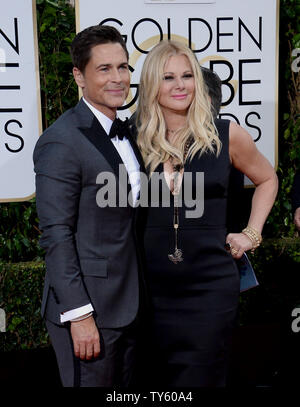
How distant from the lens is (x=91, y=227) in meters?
1.97

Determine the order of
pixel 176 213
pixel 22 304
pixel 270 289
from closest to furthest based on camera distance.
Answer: pixel 176 213
pixel 22 304
pixel 270 289

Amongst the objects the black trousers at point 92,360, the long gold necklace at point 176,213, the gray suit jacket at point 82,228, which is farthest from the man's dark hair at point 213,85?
the black trousers at point 92,360

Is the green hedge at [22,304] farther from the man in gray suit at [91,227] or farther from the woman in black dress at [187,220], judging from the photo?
the man in gray suit at [91,227]

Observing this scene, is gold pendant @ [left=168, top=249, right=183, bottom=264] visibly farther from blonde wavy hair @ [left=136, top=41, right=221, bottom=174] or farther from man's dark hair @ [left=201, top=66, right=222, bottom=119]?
man's dark hair @ [left=201, top=66, right=222, bottom=119]

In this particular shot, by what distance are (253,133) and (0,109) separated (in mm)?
1787

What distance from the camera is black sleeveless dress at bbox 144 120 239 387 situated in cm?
228

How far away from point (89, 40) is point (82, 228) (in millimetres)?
712

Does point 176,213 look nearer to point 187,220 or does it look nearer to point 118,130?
point 187,220

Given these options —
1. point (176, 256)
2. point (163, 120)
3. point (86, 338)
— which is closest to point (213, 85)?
point (163, 120)

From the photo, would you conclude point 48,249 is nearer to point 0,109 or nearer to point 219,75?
point 0,109

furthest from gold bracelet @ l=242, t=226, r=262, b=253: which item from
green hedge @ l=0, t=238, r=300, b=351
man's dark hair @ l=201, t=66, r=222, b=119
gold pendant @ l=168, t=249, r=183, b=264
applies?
green hedge @ l=0, t=238, r=300, b=351

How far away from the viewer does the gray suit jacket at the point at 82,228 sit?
6.26ft

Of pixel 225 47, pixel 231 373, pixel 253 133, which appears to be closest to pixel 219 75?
pixel 225 47

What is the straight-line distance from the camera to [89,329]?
196 centimetres
